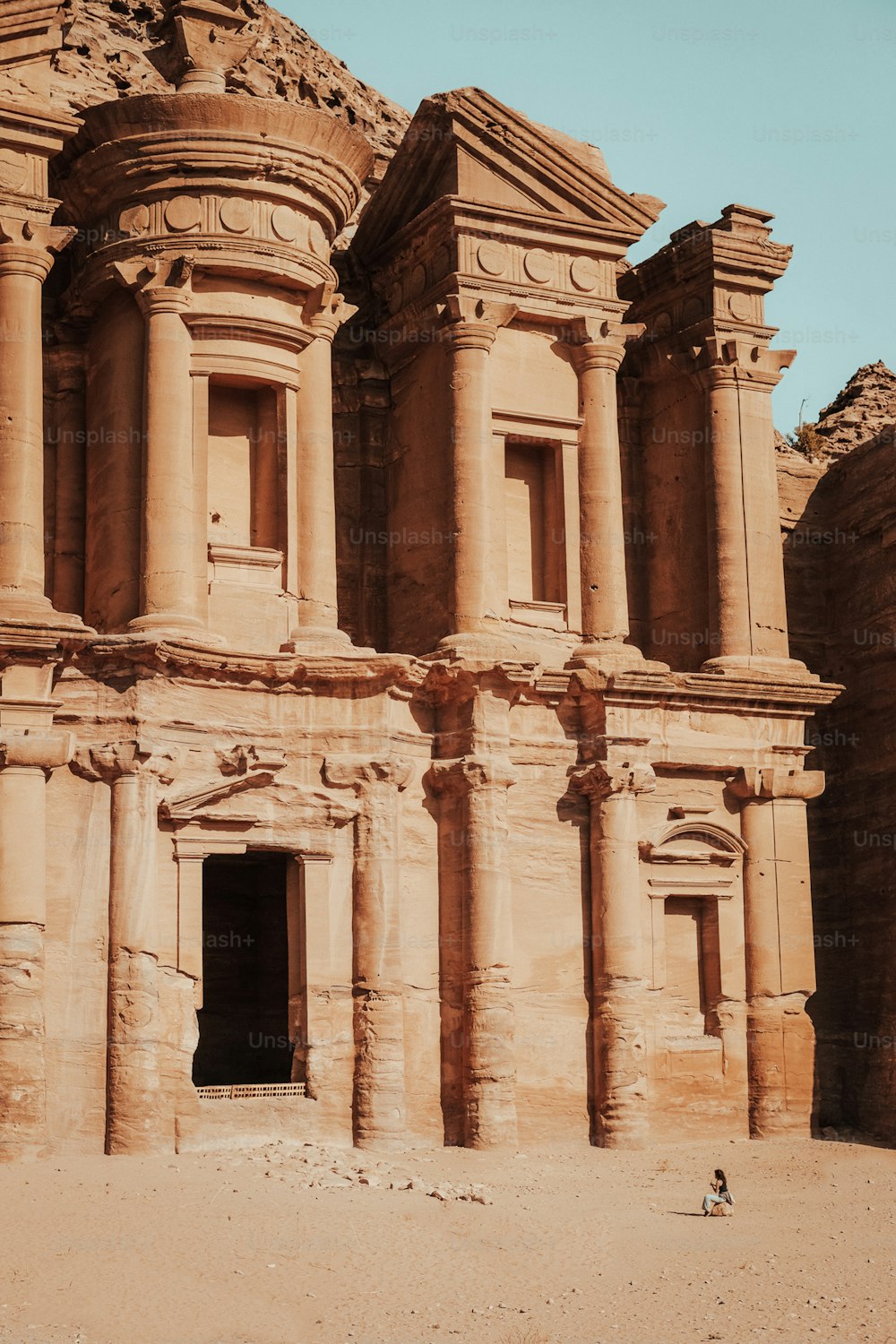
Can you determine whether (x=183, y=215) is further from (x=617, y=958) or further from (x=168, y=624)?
(x=617, y=958)

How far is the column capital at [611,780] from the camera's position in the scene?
24.6 m

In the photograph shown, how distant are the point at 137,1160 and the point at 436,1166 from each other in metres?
3.14

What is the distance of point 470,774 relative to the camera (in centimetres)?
2377

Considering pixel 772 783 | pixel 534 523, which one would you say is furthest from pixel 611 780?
pixel 534 523

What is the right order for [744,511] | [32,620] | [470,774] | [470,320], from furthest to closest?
[744,511] → [470,320] → [470,774] → [32,620]

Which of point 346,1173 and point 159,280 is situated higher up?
point 159,280

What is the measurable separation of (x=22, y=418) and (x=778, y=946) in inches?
429

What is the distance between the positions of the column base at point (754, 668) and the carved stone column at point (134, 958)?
7.45 metres

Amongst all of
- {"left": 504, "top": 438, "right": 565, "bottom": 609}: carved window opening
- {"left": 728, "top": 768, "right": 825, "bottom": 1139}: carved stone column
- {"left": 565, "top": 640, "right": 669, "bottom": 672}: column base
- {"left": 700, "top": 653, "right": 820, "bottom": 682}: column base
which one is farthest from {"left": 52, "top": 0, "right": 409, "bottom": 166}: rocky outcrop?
{"left": 728, "top": 768, "right": 825, "bottom": 1139}: carved stone column

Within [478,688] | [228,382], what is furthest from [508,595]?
[228,382]

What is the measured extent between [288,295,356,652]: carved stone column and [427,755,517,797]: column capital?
179cm

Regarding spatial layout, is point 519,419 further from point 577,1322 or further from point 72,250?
point 577,1322

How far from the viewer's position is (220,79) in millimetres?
24781

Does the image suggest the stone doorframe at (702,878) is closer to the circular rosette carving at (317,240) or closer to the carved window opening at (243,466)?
the carved window opening at (243,466)
